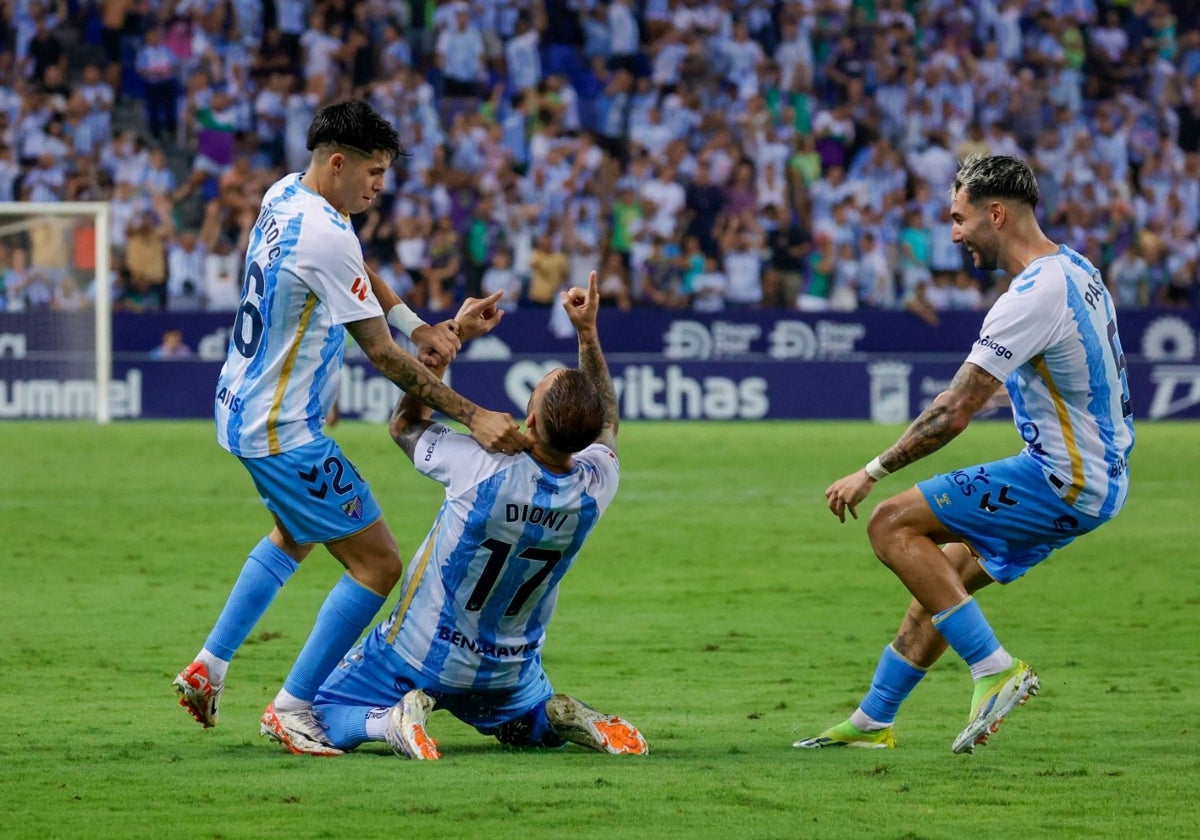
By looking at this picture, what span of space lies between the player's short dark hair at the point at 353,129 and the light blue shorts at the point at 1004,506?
224cm

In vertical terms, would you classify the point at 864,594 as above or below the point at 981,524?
below

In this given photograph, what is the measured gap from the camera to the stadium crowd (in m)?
25.3

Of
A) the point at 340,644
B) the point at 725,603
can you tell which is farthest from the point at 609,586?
the point at 340,644

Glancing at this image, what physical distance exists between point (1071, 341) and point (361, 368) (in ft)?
59.5

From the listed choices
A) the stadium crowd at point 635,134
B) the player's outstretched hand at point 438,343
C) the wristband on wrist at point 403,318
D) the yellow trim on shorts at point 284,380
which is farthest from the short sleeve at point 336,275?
the stadium crowd at point 635,134

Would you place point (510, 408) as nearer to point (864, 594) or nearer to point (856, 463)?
point (856, 463)

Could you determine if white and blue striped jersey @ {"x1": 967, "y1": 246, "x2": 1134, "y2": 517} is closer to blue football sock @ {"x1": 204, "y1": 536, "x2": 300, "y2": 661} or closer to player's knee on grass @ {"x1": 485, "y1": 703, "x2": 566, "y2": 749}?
player's knee on grass @ {"x1": 485, "y1": 703, "x2": 566, "y2": 749}

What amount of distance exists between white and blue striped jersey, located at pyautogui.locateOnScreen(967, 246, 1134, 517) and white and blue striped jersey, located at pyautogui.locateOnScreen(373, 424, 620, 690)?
142cm

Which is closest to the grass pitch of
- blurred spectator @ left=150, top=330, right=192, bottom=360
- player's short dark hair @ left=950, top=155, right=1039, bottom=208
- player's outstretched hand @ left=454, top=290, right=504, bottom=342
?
player's outstretched hand @ left=454, top=290, right=504, bottom=342

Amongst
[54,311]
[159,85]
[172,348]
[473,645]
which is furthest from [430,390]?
[159,85]

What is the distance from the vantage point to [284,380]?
6277 millimetres

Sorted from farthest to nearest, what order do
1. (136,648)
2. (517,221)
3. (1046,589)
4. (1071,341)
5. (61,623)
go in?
(517,221)
(1046,589)
(61,623)
(136,648)
(1071,341)

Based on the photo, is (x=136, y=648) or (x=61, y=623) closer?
(x=136, y=648)

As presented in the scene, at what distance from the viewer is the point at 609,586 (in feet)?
36.1
